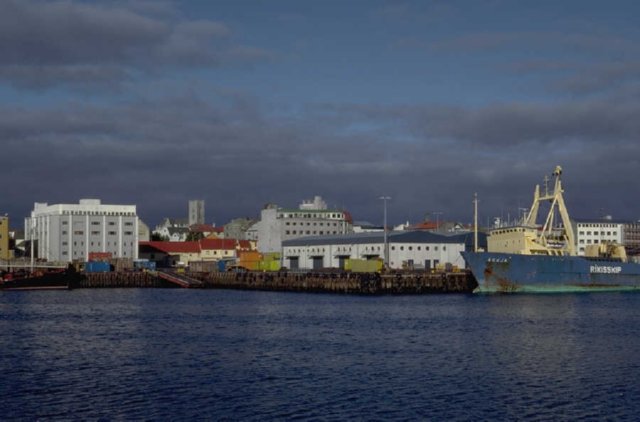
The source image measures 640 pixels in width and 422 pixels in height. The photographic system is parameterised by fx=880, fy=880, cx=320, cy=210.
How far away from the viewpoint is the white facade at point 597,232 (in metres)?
184

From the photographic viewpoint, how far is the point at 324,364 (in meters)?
40.9

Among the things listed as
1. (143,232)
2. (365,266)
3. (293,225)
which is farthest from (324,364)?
(143,232)

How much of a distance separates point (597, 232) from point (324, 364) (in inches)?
6158

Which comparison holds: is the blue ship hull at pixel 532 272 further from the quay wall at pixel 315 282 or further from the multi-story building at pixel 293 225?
the multi-story building at pixel 293 225

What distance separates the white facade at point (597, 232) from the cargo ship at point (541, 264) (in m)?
86.7

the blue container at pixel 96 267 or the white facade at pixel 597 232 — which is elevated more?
the white facade at pixel 597 232

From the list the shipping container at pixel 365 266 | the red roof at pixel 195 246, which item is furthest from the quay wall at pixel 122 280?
the red roof at pixel 195 246

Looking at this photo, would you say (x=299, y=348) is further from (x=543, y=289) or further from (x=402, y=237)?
(x=402, y=237)

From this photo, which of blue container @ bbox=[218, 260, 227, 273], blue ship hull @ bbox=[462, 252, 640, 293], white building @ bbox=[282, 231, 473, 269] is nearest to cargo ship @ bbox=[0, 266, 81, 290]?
blue container @ bbox=[218, 260, 227, 273]

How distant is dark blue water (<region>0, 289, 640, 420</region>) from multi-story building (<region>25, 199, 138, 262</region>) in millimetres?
76547

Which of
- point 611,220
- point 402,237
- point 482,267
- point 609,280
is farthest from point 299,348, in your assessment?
point 611,220

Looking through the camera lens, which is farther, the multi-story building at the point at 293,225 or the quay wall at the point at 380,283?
the multi-story building at the point at 293,225

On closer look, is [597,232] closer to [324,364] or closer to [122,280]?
[122,280]

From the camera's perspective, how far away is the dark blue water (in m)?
31.4
